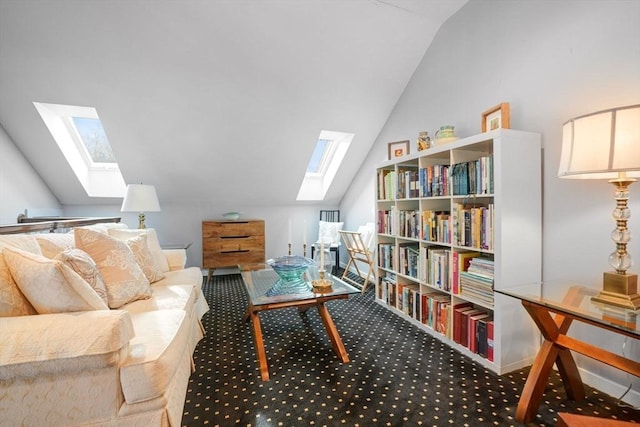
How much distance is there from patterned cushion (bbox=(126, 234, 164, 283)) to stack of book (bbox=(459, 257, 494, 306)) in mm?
2254

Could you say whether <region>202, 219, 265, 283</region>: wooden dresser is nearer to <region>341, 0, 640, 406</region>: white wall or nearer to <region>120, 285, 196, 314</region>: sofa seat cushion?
<region>120, 285, 196, 314</region>: sofa seat cushion

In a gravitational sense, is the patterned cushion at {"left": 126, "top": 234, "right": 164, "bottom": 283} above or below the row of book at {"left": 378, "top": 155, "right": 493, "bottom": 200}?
below

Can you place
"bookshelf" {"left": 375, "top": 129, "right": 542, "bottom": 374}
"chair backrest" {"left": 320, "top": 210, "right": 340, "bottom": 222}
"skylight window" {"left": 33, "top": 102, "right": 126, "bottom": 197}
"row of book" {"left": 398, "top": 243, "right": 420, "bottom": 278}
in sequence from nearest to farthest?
"bookshelf" {"left": 375, "top": 129, "right": 542, "bottom": 374}, "row of book" {"left": 398, "top": 243, "right": 420, "bottom": 278}, "skylight window" {"left": 33, "top": 102, "right": 126, "bottom": 197}, "chair backrest" {"left": 320, "top": 210, "right": 340, "bottom": 222}

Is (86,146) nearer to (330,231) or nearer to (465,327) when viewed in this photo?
(330,231)

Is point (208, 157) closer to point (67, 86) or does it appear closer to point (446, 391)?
point (67, 86)

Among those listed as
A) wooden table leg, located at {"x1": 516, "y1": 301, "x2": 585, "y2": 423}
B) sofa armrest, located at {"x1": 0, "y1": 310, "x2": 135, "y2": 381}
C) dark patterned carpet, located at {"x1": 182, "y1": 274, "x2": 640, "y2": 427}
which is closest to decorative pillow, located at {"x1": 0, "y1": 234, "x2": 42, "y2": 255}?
sofa armrest, located at {"x1": 0, "y1": 310, "x2": 135, "y2": 381}

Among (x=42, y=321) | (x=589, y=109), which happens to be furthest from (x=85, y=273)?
(x=589, y=109)

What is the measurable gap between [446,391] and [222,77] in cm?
306

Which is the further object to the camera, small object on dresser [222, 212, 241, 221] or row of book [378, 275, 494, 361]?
small object on dresser [222, 212, 241, 221]

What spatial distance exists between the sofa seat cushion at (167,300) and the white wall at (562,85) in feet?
7.57

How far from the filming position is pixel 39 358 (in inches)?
37.2

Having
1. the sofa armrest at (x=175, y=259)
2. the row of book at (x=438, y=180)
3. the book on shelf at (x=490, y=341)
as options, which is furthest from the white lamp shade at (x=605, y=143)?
the sofa armrest at (x=175, y=259)

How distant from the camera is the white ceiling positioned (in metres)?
2.24

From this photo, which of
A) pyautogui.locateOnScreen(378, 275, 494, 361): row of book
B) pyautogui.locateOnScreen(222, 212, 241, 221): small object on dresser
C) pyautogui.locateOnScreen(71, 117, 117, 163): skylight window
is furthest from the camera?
pyautogui.locateOnScreen(222, 212, 241, 221): small object on dresser
